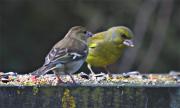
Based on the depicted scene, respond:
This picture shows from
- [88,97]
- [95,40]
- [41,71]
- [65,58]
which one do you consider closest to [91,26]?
[95,40]

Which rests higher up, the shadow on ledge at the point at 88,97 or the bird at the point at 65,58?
the bird at the point at 65,58

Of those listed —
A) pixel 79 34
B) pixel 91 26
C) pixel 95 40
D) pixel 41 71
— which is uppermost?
pixel 91 26

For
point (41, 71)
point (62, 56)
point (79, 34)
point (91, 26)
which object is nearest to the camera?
point (41, 71)

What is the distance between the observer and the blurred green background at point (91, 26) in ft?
29.6

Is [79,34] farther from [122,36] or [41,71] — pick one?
[41,71]

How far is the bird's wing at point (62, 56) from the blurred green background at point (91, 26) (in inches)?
150

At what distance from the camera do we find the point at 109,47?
243 inches

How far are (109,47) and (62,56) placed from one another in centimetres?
153

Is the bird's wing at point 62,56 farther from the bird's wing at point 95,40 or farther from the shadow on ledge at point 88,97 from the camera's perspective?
the bird's wing at point 95,40

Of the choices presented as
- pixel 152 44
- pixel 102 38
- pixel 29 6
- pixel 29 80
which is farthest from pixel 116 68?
pixel 29 80

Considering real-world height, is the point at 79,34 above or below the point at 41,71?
above

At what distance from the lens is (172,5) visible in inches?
372

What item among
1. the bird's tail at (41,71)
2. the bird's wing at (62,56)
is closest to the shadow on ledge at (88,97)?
the bird's tail at (41,71)

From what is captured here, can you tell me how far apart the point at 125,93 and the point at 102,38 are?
8.72ft
